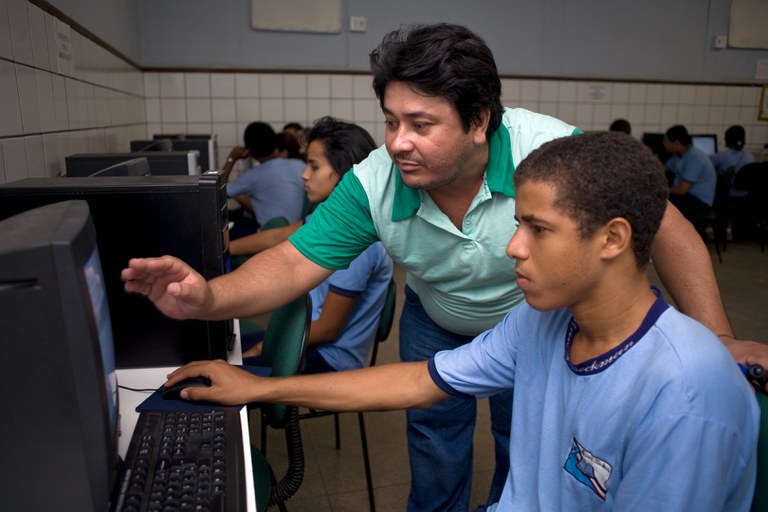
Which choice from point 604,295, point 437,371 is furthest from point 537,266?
point 437,371

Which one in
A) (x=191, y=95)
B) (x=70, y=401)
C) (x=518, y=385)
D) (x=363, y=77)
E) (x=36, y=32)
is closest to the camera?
(x=70, y=401)

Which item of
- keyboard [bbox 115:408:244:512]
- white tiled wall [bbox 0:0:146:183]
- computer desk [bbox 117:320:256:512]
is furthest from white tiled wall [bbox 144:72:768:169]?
keyboard [bbox 115:408:244:512]

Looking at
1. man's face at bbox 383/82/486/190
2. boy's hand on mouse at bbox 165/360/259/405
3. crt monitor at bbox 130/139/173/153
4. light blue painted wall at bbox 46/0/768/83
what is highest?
light blue painted wall at bbox 46/0/768/83

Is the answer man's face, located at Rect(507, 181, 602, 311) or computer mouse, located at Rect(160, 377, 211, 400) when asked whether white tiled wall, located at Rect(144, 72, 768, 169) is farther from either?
man's face, located at Rect(507, 181, 602, 311)

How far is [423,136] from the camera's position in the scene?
4.13 feet

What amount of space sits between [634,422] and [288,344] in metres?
0.78

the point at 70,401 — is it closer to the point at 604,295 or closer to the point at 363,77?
the point at 604,295

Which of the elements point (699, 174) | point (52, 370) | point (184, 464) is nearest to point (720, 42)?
point (699, 174)

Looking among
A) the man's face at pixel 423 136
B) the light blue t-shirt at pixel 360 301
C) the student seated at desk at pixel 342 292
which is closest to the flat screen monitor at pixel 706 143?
the student seated at desk at pixel 342 292

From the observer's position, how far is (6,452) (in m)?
0.69

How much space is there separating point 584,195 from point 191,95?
4.59m

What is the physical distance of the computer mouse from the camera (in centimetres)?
109

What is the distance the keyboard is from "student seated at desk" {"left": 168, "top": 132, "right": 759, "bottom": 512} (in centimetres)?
45

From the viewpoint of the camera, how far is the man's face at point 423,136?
4.10 ft
